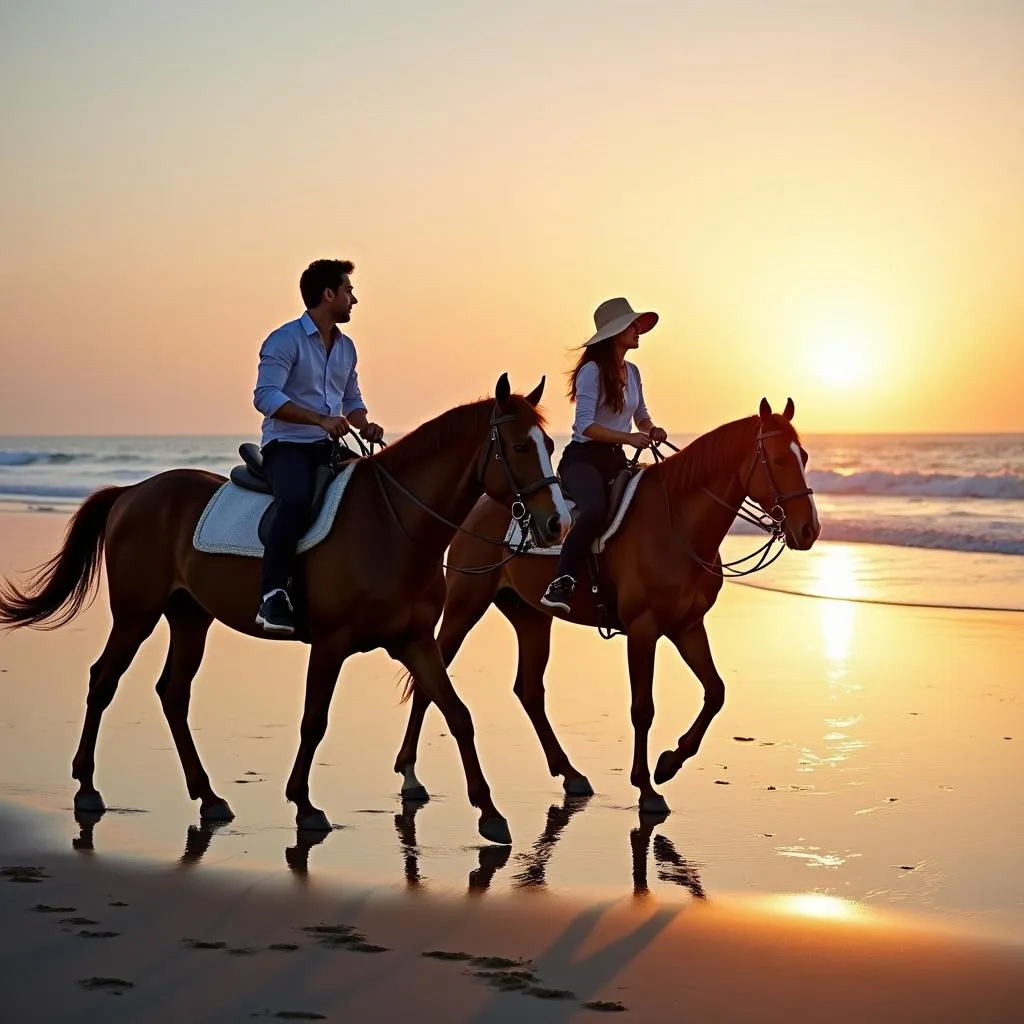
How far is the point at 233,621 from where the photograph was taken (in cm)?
679

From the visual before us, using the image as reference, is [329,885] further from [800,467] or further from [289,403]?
[800,467]

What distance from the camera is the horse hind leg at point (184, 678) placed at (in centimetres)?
664

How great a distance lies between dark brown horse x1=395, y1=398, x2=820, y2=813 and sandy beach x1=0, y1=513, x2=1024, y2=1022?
0.24 meters

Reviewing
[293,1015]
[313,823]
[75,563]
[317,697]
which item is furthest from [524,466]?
[75,563]

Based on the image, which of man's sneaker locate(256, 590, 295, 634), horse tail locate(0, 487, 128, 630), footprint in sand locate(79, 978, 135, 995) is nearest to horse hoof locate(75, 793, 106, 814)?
man's sneaker locate(256, 590, 295, 634)

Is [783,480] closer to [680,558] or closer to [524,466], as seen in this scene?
[680,558]

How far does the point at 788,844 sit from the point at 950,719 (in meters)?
3.00

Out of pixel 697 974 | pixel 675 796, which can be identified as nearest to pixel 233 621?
pixel 675 796

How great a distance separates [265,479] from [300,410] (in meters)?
0.48

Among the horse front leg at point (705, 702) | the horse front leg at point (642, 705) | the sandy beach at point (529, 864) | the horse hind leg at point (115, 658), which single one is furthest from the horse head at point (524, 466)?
the horse hind leg at point (115, 658)

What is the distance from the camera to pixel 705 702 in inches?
278

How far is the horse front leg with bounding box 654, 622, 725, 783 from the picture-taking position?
7.01 meters

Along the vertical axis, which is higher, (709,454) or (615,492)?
(709,454)

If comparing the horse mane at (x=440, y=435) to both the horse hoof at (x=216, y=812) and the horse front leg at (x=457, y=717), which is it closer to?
the horse front leg at (x=457, y=717)
